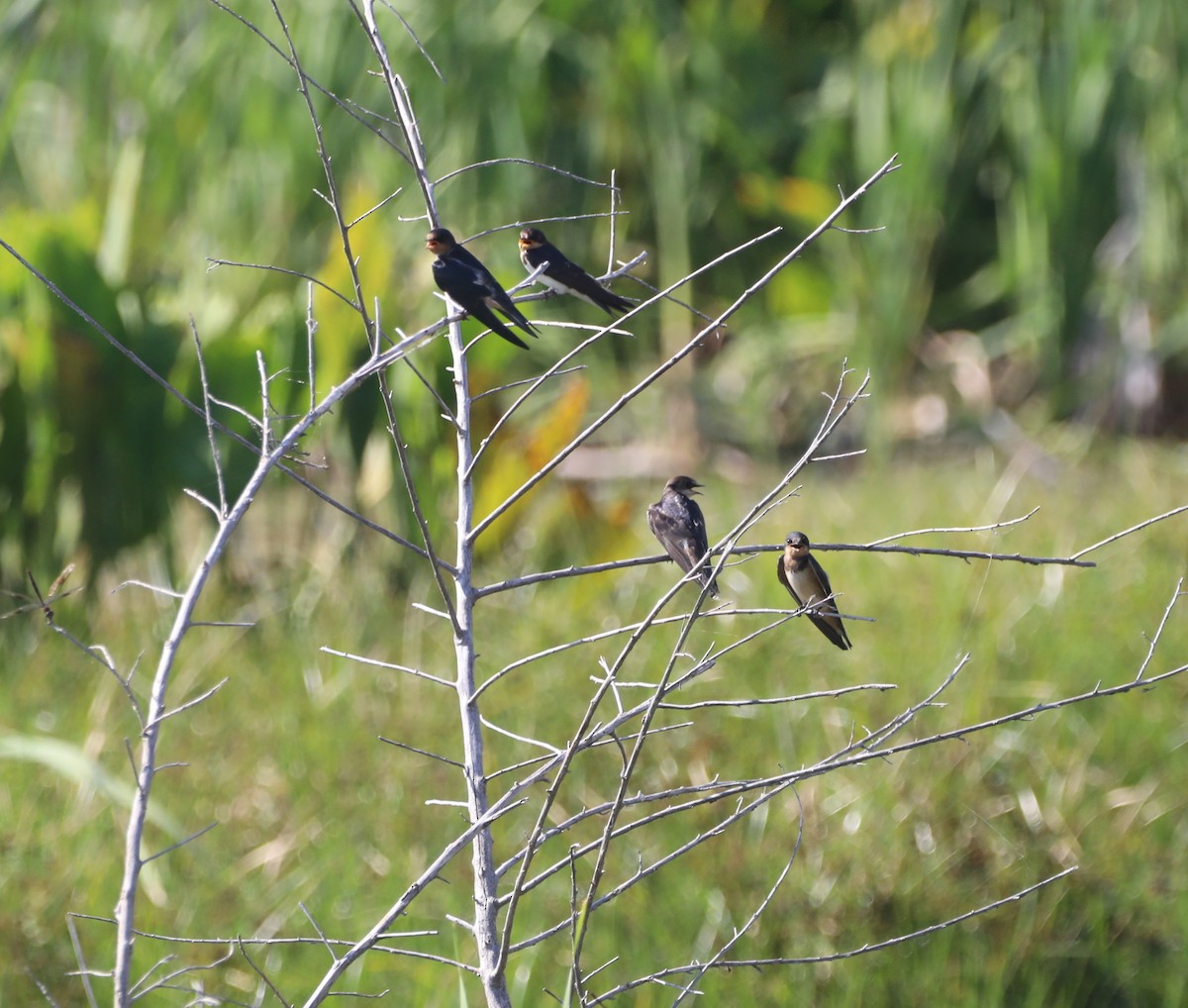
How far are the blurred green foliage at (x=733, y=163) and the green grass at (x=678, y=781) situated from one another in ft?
6.69

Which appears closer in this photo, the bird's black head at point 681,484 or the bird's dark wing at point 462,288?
the bird's dark wing at point 462,288

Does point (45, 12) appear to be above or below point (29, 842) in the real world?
above

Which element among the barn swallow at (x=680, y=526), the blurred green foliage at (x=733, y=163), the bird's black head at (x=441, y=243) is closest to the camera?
the bird's black head at (x=441, y=243)

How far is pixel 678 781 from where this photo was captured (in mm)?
3803

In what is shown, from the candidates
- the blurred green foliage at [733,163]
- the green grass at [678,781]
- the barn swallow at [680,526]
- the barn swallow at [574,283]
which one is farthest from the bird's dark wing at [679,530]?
the blurred green foliage at [733,163]

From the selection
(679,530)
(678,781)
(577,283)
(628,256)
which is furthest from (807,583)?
(628,256)

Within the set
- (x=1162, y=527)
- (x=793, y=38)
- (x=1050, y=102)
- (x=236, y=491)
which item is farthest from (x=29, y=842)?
(x=793, y=38)

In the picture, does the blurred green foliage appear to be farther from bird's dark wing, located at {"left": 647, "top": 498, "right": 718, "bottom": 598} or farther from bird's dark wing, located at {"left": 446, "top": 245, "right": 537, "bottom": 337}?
bird's dark wing, located at {"left": 446, "top": 245, "right": 537, "bottom": 337}

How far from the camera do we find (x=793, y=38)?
896 centimetres

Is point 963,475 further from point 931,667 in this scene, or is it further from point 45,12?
point 45,12

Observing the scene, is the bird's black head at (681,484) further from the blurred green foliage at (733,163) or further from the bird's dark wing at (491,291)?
the blurred green foliage at (733,163)

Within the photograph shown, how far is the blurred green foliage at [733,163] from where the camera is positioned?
7.17 m

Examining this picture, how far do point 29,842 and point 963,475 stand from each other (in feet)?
14.9

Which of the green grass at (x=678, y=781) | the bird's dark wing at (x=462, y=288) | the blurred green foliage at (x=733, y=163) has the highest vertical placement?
the bird's dark wing at (x=462, y=288)
